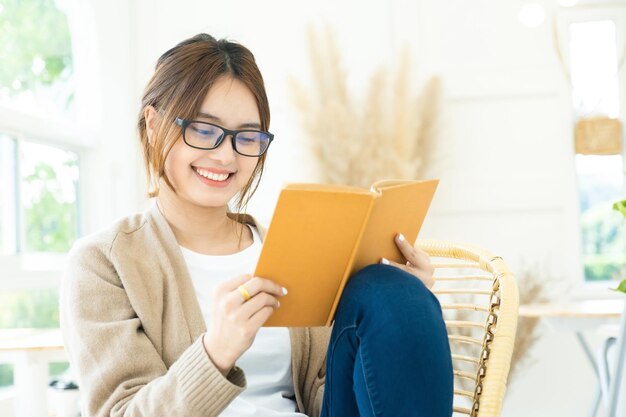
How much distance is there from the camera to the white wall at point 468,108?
3.80 metres

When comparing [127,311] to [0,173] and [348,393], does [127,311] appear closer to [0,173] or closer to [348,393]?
[348,393]

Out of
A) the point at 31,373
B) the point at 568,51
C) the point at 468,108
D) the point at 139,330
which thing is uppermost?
the point at 568,51

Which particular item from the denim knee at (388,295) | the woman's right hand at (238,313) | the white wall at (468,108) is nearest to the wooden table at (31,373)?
the woman's right hand at (238,313)

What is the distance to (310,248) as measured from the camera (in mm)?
1045

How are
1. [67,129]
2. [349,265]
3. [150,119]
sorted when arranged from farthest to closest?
A: [67,129] < [150,119] < [349,265]

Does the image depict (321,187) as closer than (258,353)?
Yes

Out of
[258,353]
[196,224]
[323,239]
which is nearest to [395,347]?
[323,239]

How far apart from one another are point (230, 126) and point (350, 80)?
267 centimetres

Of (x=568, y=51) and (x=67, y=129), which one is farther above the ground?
(x=568, y=51)

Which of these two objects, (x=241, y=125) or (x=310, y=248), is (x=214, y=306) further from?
(x=241, y=125)

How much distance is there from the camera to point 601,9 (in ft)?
12.9

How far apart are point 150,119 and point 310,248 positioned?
0.48 metres

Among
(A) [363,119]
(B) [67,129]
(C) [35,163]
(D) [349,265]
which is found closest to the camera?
(D) [349,265]

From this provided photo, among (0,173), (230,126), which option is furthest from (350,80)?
(230,126)
